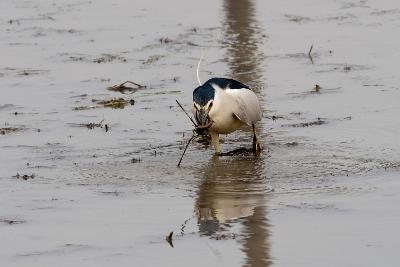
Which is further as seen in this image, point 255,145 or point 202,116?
point 255,145

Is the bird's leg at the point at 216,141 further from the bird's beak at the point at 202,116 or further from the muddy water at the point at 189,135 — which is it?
the bird's beak at the point at 202,116

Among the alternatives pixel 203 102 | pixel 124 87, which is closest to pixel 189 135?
pixel 203 102

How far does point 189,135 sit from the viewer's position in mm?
12305

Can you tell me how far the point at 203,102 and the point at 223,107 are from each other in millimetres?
208

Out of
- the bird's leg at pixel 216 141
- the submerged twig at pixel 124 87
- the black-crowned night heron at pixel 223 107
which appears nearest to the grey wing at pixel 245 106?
the black-crowned night heron at pixel 223 107

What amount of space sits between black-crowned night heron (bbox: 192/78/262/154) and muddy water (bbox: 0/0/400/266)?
0.99 ft

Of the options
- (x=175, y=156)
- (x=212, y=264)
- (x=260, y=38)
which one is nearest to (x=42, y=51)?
(x=260, y=38)

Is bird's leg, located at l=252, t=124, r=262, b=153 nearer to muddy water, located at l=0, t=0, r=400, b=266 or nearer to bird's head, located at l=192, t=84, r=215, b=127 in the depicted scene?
muddy water, located at l=0, t=0, r=400, b=266

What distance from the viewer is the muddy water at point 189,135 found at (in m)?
8.87

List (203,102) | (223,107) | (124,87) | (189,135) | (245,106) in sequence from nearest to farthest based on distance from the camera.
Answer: (203,102)
(223,107)
(245,106)
(189,135)
(124,87)

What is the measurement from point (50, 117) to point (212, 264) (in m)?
5.11

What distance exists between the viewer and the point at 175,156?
11.5m

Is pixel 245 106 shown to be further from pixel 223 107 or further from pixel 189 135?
pixel 189 135

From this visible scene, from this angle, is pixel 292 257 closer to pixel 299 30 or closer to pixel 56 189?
pixel 56 189
